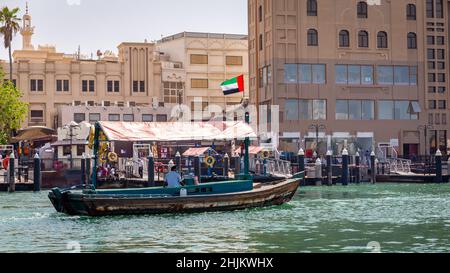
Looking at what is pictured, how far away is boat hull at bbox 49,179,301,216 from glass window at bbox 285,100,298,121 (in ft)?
118

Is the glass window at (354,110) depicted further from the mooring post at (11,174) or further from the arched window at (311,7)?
the mooring post at (11,174)

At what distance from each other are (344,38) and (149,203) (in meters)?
44.3

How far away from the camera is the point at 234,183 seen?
34.9 m

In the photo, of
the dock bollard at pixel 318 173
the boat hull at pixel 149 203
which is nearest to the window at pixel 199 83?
the dock bollard at pixel 318 173

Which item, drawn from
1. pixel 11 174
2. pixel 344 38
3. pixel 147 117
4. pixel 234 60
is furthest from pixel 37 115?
pixel 11 174

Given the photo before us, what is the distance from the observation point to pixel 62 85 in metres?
81.5

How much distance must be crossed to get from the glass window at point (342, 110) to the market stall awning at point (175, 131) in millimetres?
34553

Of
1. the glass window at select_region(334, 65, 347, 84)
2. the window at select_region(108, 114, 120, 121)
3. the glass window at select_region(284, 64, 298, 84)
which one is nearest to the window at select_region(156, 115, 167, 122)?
the window at select_region(108, 114, 120, 121)

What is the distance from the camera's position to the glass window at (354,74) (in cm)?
7281

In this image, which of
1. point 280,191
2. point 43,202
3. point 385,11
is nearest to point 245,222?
point 280,191

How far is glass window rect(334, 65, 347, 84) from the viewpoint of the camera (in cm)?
7238

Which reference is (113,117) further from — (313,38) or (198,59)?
(313,38)

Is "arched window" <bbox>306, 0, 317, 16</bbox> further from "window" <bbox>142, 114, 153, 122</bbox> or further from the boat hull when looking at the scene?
the boat hull

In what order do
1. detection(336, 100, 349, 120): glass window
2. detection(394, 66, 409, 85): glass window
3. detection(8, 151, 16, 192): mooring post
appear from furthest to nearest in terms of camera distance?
detection(394, 66, 409, 85): glass window → detection(336, 100, 349, 120): glass window → detection(8, 151, 16, 192): mooring post
